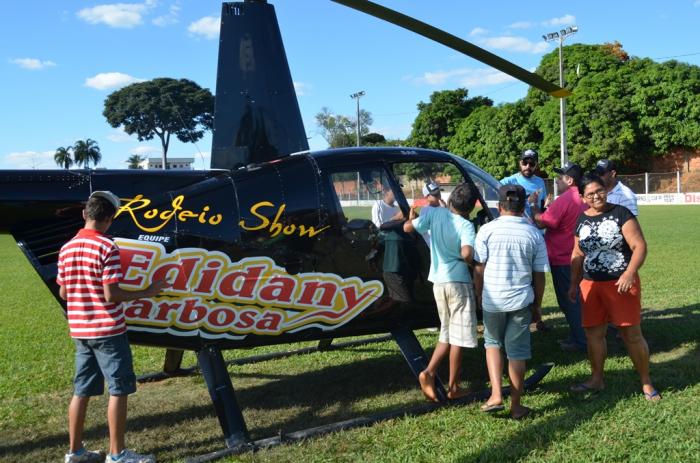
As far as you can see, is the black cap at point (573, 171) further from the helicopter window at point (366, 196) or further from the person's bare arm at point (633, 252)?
the helicopter window at point (366, 196)

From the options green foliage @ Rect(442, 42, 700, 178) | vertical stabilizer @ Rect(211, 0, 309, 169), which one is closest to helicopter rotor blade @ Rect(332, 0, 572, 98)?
vertical stabilizer @ Rect(211, 0, 309, 169)

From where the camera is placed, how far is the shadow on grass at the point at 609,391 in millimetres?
3916

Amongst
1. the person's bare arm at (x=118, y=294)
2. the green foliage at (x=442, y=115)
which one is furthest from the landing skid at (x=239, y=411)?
the green foliage at (x=442, y=115)

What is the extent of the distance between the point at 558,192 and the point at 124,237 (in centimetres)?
460

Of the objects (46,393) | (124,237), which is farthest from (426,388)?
(46,393)

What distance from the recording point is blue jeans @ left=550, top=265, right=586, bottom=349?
626 centimetres

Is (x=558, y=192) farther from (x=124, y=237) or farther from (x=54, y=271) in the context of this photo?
(x=54, y=271)

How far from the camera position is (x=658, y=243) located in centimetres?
1622

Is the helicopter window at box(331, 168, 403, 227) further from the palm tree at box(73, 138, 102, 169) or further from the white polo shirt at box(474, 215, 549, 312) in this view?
the palm tree at box(73, 138, 102, 169)

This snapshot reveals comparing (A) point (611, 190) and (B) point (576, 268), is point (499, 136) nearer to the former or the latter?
(A) point (611, 190)

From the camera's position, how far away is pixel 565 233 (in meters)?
6.24

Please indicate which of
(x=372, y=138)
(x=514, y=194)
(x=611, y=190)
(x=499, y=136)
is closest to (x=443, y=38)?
(x=514, y=194)

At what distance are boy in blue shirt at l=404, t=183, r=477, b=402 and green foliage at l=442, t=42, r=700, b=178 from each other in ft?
127

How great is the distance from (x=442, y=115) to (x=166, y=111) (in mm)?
51683
